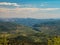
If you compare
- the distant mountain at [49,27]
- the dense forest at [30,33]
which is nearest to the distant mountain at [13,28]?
the dense forest at [30,33]

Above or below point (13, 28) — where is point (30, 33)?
below

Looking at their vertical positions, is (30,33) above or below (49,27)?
below

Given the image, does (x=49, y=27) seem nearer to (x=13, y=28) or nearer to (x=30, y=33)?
(x=30, y=33)

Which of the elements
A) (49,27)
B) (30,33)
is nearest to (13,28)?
(30,33)

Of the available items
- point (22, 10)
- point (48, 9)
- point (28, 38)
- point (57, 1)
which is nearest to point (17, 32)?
point (28, 38)

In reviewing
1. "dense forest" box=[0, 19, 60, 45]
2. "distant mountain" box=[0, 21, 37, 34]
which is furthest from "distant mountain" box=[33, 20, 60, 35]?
"distant mountain" box=[0, 21, 37, 34]

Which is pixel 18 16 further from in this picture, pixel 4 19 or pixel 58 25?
pixel 58 25

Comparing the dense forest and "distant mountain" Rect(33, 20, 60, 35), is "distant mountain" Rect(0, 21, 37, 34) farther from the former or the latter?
"distant mountain" Rect(33, 20, 60, 35)

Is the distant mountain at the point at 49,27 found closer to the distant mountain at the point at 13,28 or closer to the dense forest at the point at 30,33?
the dense forest at the point at 30,33
